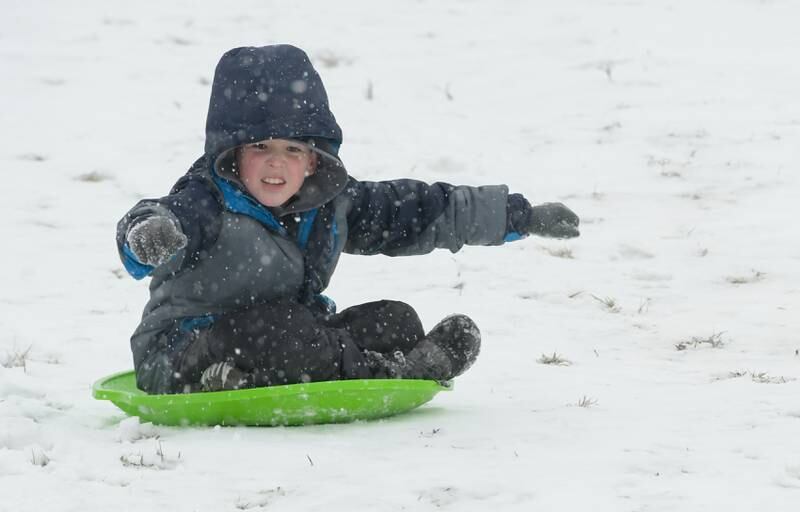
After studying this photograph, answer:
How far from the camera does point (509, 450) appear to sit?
3.40 m

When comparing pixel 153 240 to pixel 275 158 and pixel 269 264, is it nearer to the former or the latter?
pixel 269 264

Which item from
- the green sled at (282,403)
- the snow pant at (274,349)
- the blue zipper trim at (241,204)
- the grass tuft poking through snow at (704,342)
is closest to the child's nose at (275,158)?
the blue zipper trim at (241,204)

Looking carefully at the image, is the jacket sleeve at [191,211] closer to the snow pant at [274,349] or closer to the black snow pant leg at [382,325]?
the snow pant at [274,349]

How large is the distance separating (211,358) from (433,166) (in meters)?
4.96

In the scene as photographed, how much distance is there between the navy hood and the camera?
3986mm

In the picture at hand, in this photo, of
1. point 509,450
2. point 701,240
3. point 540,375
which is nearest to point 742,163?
point 701,240

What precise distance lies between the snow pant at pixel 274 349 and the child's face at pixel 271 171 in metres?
0.37

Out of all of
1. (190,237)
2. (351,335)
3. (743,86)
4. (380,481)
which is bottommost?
(380,481)

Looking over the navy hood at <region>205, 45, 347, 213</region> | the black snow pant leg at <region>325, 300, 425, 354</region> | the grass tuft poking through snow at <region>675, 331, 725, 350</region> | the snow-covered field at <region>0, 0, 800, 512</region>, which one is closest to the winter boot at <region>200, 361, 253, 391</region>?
the snow-covered field at <region>0, 0, 800, 512</region>

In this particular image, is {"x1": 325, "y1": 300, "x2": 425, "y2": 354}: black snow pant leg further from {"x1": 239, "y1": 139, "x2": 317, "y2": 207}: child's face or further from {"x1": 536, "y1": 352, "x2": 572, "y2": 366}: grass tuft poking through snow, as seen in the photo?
{"x1": 536, "y1": 352, "x2": 572, "y2": 366}: grass tuft poking through snow

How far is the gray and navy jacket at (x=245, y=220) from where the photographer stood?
396cm

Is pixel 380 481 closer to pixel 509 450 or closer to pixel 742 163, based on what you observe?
pixel 509 450

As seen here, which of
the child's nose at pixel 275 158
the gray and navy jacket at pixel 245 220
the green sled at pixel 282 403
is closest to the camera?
the green sled at pixel 282 403

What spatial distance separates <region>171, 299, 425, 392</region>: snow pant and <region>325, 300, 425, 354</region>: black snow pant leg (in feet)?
0.42
